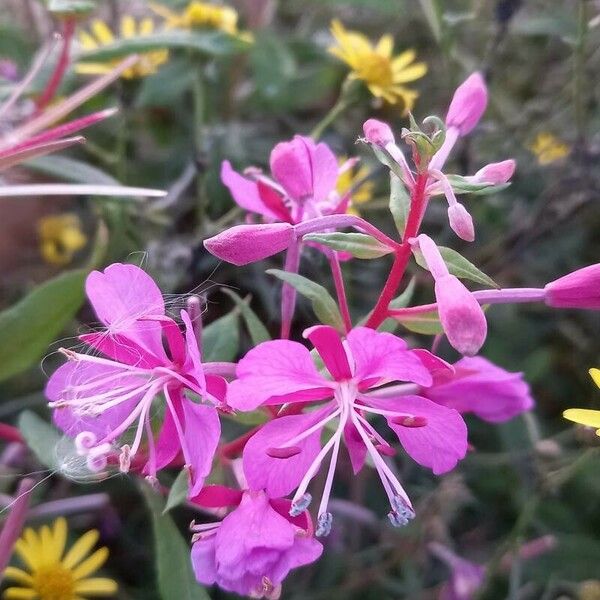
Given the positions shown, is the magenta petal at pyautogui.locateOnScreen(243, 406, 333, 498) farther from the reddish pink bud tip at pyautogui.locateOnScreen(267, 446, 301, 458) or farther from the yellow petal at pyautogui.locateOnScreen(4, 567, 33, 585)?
the yellow petal at pyautogui.locateOnScreen(4, 567, 33, 585)

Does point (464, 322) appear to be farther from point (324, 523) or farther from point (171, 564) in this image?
point (171, 564)

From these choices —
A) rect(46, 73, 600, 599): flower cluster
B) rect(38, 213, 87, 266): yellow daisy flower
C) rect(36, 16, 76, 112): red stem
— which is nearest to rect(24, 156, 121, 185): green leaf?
rect(36, 16, 76, 112): red stem

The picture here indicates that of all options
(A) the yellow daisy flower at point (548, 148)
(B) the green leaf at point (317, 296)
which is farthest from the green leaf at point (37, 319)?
(A) the yellow daisy flower at point (548, 148)

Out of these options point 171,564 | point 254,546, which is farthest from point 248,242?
point 171,564

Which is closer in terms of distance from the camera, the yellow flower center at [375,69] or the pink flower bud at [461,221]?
the pink flower bud at [461,221]

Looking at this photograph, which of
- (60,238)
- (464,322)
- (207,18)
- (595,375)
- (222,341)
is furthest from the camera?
(60,238)

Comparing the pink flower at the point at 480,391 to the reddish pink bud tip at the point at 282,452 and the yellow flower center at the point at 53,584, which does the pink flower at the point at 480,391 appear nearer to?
the reddish pink bud tip at the point at 282,452

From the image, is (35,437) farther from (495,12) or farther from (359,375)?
(495,12)

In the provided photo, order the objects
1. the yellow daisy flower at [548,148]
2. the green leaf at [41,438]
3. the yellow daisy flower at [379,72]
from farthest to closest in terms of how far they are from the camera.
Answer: the yellow daisy flower at [548,148], the yellow daisy flower at [379,72], the green leaf at [41,438]
